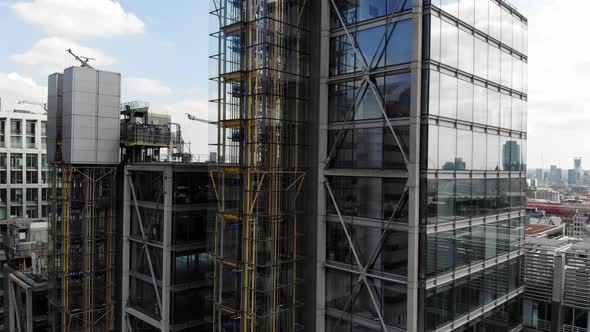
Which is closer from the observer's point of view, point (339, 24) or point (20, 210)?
point (339, 24)

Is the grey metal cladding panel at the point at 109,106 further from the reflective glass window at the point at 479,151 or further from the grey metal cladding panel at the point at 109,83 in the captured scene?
the reflective glass window at the point at 479,151

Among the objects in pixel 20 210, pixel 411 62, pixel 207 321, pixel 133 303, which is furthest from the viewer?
pixel 20 210

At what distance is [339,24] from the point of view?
71.8 ft

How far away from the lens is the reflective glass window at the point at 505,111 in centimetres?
2445

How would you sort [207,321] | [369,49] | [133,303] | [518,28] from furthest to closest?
[133,303] → [207,321] → [518,28] → [369,49]

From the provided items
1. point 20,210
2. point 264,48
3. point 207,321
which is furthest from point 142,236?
point 20,210

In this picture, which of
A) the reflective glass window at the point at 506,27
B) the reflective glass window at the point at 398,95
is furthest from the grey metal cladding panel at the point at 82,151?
the reflective glass window at the point at 506,27

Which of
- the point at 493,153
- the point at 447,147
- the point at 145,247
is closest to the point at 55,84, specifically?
the point at 145,247

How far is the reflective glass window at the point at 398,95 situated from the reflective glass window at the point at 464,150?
134 inches

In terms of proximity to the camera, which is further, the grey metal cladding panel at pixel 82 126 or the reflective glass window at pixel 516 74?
the grey metal cladding panel at pixel 82 126

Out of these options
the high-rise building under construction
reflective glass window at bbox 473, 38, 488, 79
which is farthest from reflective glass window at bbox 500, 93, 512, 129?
reflective glass window at bbox 473, 38, 488, 79

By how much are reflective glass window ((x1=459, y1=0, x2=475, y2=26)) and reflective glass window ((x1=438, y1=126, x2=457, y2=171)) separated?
17.6ft

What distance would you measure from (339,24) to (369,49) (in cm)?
242

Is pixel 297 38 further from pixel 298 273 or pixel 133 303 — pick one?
pixel 133 303
